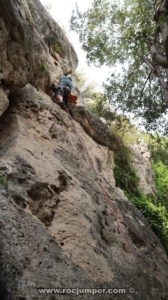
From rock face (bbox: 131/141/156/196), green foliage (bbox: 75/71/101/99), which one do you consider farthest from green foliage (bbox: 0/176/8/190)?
green foliage (bbox: 75/71/101/99)

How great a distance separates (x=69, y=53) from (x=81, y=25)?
1.47 metres

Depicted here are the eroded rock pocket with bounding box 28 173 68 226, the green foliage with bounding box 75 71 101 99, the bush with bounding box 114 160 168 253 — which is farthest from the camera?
the green foliage with bounding box 75 71 101 99

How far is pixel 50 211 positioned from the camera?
4.61m

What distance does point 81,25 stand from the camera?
12.3 meters

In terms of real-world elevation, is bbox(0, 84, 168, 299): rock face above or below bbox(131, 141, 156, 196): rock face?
below

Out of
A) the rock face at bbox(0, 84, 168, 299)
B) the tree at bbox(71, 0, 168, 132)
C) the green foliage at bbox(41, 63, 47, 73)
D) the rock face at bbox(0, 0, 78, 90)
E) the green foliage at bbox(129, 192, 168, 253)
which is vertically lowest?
the rock face at bbox(0, 84, 168, 299)

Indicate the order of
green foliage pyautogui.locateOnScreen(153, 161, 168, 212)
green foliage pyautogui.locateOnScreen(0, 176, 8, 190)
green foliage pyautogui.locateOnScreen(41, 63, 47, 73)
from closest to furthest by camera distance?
1. green foliage pyautogui.locateOnScreen(0, 176, 8, 190)
2. green foliage pyautogui.locateOnScreen(41, 63, 47, 73)
3. green foliage pyautogui.locateOnScreen(153, 161, 168, 212)

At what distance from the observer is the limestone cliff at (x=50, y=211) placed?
134 inches

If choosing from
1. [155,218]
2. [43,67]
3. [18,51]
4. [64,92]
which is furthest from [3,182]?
[155,218]

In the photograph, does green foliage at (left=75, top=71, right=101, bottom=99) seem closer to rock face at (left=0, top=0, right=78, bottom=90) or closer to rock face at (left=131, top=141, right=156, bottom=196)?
rock face at (left=131, top=141, right=156, bottom=196)

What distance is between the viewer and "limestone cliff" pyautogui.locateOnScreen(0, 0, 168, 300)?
11.2ft

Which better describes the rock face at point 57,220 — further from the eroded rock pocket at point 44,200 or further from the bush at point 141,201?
the bush at point 141,201

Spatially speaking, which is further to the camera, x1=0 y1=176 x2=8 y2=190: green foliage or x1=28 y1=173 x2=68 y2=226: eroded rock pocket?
x1=28 y1=173 x2=68 y2=226: eroded rock pocket

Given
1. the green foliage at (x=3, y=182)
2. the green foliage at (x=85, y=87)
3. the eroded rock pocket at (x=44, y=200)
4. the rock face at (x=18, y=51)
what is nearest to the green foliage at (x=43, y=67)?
the rock face at (x=18, y=51)
